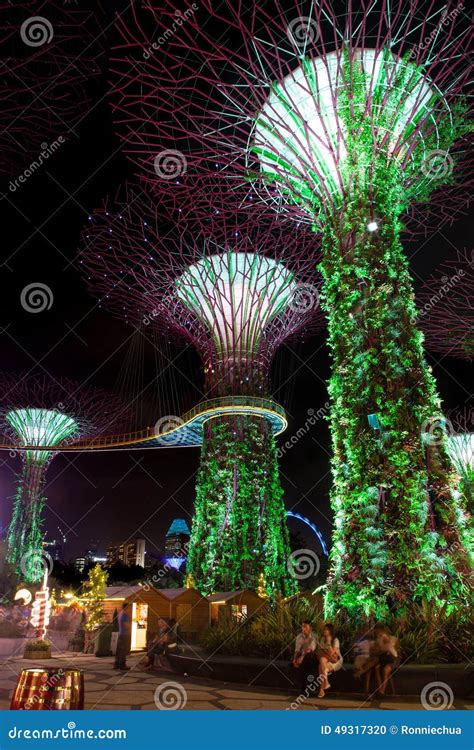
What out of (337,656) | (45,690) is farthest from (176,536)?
(45,690)

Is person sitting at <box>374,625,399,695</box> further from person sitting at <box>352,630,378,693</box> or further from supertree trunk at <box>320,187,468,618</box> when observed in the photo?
supertree trunk at <box>320,187,468,618</box>

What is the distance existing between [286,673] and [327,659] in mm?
1028

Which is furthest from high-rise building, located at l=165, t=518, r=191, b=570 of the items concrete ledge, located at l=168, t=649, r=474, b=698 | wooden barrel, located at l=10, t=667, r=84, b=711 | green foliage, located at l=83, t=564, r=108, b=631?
wooden barrel, located at l=10, t=667, r=84, b=711

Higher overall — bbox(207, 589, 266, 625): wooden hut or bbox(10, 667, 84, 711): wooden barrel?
bbox(10, 667, 84, 711): wooden barrel

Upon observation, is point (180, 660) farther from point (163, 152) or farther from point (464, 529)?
point (163, 152)

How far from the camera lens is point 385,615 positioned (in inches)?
352

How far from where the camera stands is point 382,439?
32.5 ft

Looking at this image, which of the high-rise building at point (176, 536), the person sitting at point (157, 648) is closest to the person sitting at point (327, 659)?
the person sitting at point (157, 648)

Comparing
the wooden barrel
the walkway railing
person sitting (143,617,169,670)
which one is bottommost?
person sitting (143,617,169,670)

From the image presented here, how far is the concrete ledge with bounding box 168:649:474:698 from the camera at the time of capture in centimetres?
743

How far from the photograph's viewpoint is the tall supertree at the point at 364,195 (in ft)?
30.8

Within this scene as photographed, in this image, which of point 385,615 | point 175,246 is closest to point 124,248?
point 175,246

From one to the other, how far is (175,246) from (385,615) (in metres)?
14.9

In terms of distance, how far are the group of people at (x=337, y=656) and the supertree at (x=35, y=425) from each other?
29030 millimetres
